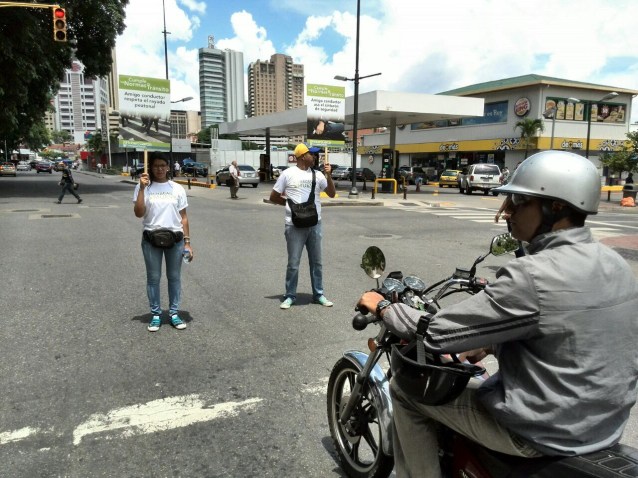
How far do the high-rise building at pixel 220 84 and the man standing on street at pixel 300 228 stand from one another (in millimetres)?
91374

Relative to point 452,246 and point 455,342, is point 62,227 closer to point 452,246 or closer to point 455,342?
point 452,246

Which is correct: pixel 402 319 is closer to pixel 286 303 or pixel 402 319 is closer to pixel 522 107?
pixel 286 303

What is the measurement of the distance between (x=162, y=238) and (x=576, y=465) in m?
4.21

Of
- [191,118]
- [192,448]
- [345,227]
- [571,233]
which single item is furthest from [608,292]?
[191,118]

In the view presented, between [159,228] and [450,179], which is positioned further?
[450,179]

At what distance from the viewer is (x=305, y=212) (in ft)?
18.7

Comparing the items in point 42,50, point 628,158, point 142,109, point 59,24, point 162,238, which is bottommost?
point 162,238

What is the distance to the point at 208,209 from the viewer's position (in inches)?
716

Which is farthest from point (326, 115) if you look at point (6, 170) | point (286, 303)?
point (6, 170)

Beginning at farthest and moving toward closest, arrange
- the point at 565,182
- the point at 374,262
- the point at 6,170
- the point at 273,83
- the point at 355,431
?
the point at 273,83
the point at 6,170
the point at 355,431
the point at 374,262
the point at 565,182

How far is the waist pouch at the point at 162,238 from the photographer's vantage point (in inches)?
194

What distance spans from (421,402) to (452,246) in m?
9.10

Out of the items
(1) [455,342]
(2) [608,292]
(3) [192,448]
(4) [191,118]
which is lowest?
(3) [192,448]

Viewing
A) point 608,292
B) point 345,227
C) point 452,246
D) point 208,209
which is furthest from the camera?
point 208,209
